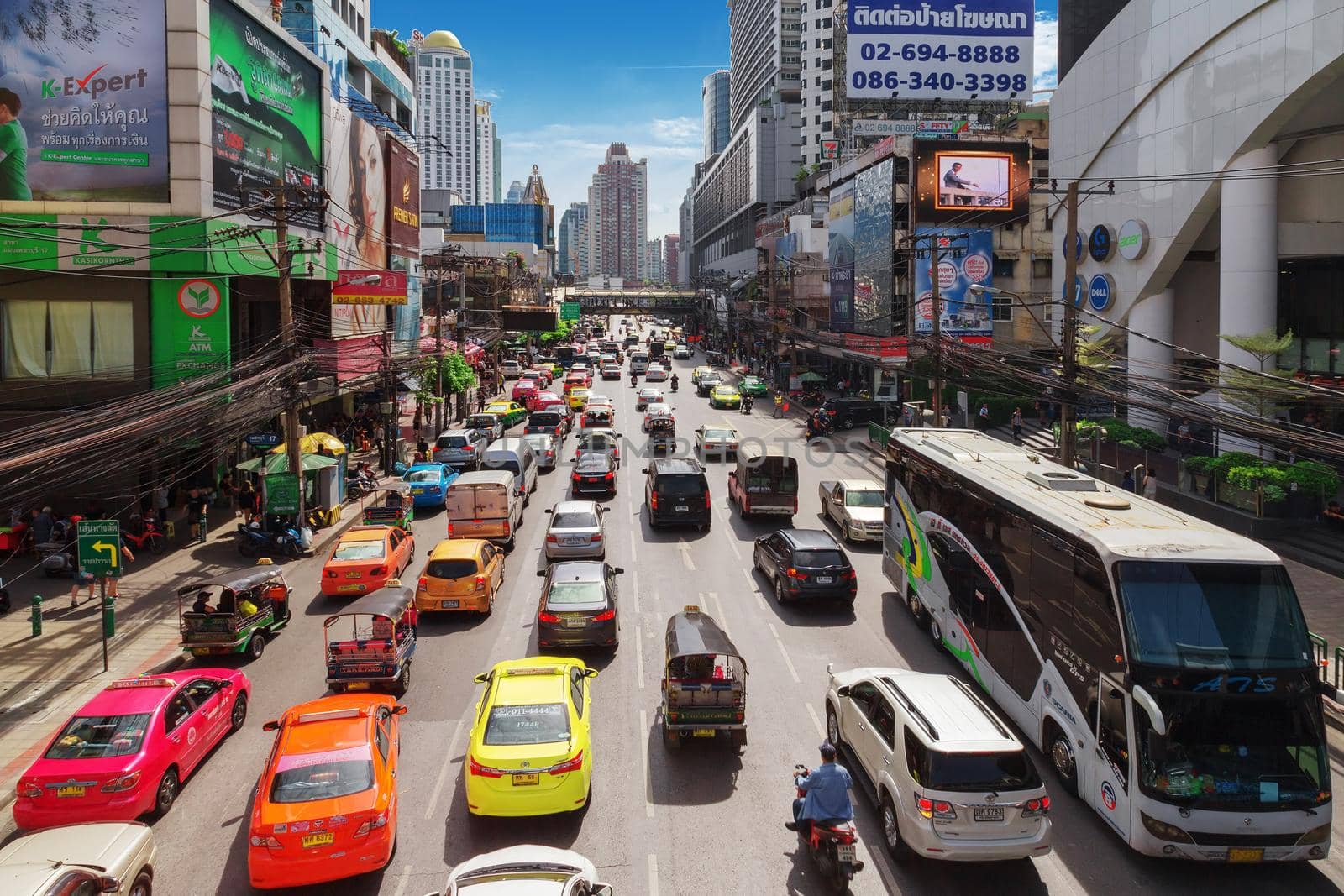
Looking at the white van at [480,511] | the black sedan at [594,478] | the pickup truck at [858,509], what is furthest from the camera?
the black sedan at [594,478]

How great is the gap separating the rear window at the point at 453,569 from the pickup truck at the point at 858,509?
37.8 ft

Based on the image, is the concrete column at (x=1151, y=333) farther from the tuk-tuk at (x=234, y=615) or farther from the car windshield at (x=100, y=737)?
the car windshield at (x=100, y=737)

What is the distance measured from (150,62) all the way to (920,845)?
1236 inches

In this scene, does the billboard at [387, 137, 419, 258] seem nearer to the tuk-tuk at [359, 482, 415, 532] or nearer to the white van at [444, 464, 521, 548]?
the tuk-tuk at [359, 482, 415, 532]

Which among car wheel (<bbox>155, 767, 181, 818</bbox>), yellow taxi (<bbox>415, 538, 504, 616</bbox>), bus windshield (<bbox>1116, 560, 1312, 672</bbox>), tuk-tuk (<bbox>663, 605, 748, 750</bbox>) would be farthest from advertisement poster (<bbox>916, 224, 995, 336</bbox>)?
car wheel (<bbox>155, 767, 181, 818</bbox>)

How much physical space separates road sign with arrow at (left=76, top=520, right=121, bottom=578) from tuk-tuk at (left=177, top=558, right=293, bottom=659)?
138cm

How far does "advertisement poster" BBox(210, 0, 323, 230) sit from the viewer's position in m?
31.9

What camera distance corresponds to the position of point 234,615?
17609 millimetres

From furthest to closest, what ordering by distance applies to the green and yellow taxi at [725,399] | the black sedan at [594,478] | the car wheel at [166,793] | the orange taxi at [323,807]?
1. the green and yellow taxi at [725,399]
2. the black sedan at [594,478]
3. the car wheel at [166,793]
4. the orange taxi at [323,807]

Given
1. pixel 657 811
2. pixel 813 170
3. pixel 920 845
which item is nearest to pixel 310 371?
pixel 657 811

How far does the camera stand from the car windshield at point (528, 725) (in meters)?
11.6

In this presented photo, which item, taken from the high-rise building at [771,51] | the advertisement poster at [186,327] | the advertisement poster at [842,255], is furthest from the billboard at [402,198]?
the high-rise building at [771,51]

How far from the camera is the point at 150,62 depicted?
29.5m

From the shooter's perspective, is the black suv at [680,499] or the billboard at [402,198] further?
the billboard at [402,198]
